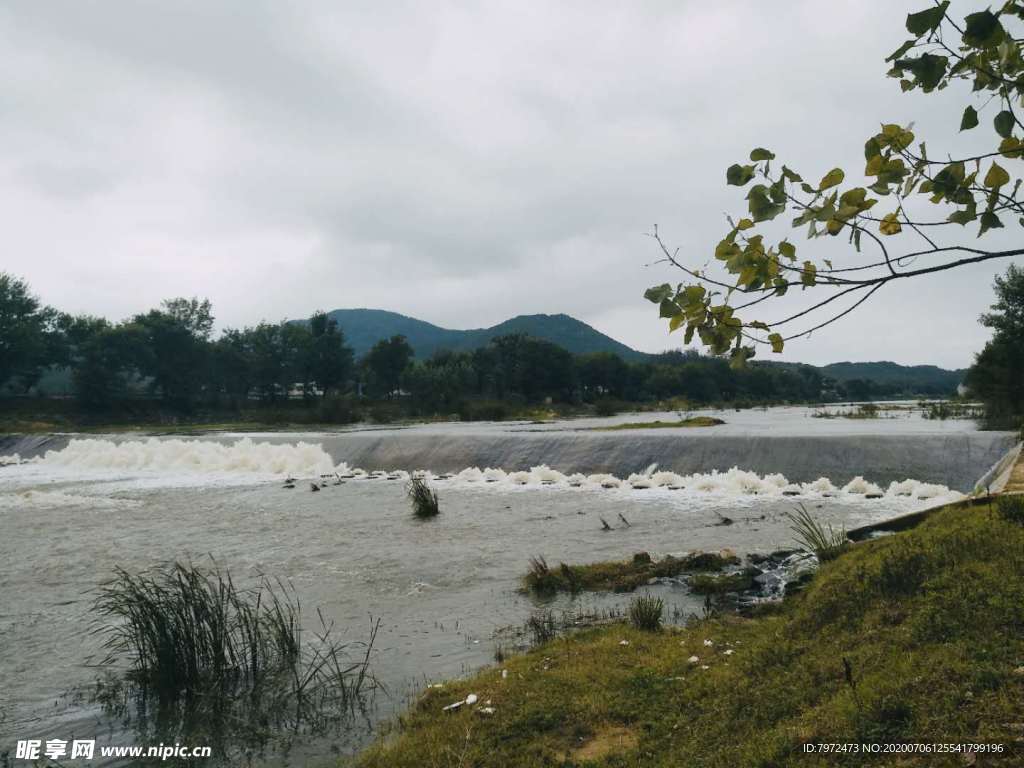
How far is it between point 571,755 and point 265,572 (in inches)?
325

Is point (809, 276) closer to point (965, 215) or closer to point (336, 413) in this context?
point (965, 215)

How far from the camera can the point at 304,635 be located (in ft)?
26.3

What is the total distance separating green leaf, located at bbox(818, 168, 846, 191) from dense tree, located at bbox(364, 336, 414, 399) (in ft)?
302

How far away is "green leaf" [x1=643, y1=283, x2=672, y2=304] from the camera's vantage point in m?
2.66

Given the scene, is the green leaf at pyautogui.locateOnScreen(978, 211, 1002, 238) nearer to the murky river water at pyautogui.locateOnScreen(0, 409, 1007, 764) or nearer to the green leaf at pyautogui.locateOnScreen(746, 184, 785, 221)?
the green leaf at pyautogui.locateOnScreen(746, 184, 785, 221)

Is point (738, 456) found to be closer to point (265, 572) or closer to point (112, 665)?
point (265, 572)

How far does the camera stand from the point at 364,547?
1311cm

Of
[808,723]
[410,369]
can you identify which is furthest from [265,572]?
[410,369]

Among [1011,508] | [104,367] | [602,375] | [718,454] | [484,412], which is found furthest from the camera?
[602,375]

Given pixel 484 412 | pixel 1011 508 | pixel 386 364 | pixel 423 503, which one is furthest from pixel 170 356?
pixel 1011 508

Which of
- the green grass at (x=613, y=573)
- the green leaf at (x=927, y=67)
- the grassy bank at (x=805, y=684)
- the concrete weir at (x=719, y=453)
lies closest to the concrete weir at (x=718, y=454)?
the concrete weir at (x=719, y=453)

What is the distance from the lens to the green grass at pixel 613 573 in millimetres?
9414

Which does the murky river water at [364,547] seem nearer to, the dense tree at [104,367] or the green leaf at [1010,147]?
the green leaf at [1010,147]

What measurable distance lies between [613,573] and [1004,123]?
8372 millimetres
